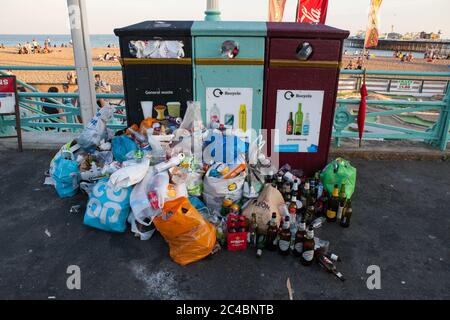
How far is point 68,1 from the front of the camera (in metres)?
4.79

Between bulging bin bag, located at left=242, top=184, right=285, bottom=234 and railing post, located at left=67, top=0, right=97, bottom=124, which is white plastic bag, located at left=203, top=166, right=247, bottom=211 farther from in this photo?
railing post, located at left=67, top=0, right=97, bottom=124

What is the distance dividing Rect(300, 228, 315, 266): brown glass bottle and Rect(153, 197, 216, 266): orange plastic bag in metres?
0.83

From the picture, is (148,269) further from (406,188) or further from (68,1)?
(68,1)

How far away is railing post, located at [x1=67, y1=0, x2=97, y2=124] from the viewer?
15.9 feet

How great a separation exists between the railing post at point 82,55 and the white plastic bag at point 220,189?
2746mm

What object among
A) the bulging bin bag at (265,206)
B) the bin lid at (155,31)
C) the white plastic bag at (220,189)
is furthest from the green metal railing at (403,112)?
the bin lid at (155,31)

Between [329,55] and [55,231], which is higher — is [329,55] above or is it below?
above

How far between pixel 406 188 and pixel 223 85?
2.82m

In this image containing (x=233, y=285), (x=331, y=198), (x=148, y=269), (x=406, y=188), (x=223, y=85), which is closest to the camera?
(x=233, y=285)

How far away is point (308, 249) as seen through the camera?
3.04 meters

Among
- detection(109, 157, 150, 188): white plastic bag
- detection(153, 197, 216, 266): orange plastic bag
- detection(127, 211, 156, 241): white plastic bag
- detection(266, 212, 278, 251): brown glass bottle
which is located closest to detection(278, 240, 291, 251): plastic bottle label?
detection(266, 212, 278, 251): brown glass bottle

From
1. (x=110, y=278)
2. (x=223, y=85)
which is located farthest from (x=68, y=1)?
(x=110, y=278)

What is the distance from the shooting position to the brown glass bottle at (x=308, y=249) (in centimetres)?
303

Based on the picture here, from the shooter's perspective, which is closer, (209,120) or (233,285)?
(233,285)
